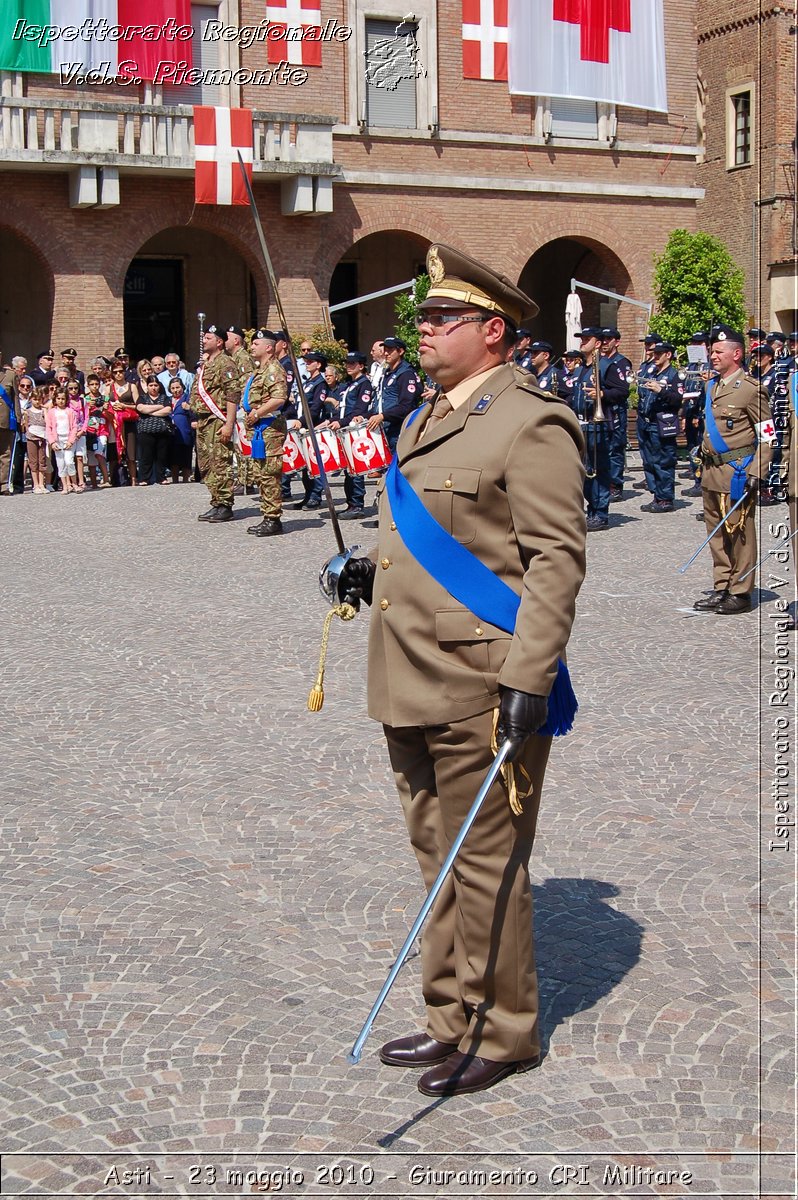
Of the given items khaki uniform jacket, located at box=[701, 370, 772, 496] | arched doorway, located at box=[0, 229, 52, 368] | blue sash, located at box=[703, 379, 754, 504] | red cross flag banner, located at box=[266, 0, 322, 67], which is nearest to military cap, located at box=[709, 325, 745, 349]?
khaki uniform jacket, located at box=[701, 370, 772, 496]

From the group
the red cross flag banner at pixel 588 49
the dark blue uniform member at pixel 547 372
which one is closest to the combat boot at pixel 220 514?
the dark blue uniform member at pixel 547 372

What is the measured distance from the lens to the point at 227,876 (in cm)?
503

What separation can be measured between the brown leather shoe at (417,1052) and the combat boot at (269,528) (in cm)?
1062

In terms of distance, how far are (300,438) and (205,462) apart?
50.7 inches

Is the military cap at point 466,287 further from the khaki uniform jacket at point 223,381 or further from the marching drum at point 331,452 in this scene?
the khaki uniform jacket at point 223,381

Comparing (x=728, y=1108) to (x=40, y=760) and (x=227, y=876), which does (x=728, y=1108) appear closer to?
(x=227, y=876)

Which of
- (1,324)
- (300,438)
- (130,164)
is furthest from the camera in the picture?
(1,324)

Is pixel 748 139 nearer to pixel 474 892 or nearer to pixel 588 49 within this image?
pixel 588 49

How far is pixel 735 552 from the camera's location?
9.87 m

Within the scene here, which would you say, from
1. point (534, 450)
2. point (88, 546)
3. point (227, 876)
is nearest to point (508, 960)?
point (534, 450)

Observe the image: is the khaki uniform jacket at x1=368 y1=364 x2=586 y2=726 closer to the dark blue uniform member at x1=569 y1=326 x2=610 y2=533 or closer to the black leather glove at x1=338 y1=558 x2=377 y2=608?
the black leather glove at x1=338 y1=558 x2=377 y2=608

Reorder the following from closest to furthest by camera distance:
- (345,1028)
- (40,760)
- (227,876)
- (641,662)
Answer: (345,1028)
(227,876)
(40,760)
(641,662)

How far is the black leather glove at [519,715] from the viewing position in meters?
3.30

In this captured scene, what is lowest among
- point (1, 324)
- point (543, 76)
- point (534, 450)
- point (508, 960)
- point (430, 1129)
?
point (430, 1129)
